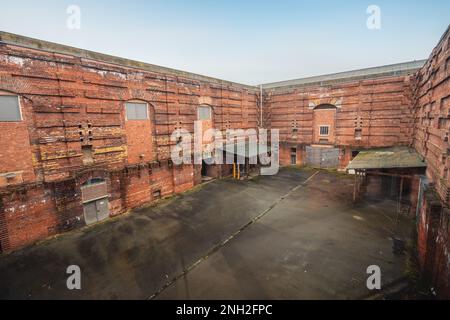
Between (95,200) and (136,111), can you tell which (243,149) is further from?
(95,200)

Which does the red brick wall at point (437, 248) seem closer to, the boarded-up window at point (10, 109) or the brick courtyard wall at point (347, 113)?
the brick courtyard wall at point (347, 113)

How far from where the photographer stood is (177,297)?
5824 mm

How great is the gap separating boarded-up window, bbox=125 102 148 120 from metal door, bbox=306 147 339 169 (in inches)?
629

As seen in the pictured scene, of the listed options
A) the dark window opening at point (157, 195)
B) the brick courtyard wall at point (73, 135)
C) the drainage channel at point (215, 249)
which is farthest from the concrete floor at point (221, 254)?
the brick courtyard wall at point (73, 135)

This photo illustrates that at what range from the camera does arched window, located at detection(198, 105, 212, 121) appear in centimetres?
1570

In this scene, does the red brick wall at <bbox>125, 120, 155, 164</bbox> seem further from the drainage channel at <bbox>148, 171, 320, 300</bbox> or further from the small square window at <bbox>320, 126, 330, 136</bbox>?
the small square window at <bbox>320, 126, 330, 136</bbox>

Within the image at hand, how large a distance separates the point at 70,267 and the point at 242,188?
10.6 m

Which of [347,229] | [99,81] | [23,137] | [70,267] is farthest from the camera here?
[99,81]

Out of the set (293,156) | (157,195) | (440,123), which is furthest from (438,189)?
(293,156)

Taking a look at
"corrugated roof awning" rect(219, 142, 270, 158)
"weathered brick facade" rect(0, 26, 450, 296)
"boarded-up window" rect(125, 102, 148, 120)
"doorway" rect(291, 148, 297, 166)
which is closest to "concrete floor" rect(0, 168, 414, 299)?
"weathered brick facade" rect(0, 26, 450, 296)

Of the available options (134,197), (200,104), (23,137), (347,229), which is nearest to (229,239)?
(347,229)

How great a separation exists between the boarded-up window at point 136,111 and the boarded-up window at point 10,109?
14.2 feet

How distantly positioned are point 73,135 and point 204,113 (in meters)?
8.84
